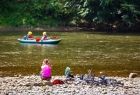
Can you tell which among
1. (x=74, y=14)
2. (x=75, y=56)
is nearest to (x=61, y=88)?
(x=75, y=56)

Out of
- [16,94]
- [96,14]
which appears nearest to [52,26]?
[96,14]

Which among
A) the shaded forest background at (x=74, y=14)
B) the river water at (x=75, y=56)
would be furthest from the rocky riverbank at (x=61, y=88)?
the shaded forest background at (x=74, y=14)

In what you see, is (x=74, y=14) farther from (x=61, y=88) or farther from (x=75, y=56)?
(x=61, y=88)

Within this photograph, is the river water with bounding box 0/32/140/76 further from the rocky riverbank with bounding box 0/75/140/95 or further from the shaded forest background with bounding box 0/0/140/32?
the shaded forest background with bounding box 0/0/140/32

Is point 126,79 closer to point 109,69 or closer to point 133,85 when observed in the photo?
point 133,85

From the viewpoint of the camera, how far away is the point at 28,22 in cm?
6353

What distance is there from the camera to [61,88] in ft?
69.8

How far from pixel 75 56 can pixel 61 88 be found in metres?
13.9

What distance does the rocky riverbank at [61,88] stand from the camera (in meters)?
20.0

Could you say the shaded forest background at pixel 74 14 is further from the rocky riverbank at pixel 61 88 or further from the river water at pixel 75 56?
the rocky riverbank at pixel 61 88

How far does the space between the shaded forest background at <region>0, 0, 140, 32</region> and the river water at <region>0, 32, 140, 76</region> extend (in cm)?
1380

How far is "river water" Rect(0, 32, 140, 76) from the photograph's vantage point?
29062 millimetres

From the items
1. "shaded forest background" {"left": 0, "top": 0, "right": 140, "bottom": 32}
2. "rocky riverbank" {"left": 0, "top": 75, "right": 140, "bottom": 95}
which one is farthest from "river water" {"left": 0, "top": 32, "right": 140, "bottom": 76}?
"shaded forest background" {"left": 0, "top": 0, "right": 140, "bottom": 32}

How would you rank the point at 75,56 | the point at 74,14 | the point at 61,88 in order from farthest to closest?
the point at 74,14
the point at 75,56
the point at 61,88
